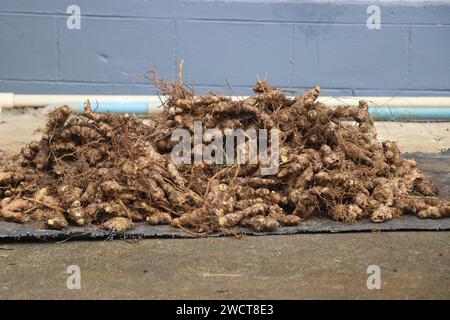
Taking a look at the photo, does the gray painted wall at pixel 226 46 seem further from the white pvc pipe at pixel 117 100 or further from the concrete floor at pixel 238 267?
the concrete floor at pixel 238 267

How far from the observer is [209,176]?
388 cm

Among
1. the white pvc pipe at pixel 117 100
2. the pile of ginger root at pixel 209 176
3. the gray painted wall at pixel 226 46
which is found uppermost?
the gray painted wall at pixel 226 46

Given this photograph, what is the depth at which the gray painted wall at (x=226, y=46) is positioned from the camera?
6.10 m

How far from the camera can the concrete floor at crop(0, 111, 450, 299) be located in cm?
259

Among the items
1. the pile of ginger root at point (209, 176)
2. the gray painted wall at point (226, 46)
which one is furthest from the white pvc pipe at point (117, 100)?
the pile of ginger root at point (209, 176)

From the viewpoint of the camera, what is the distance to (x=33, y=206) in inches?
144

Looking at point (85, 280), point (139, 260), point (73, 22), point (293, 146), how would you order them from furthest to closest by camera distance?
point (73, 22) < point (293, 146) < point (139, 260) < point (85, 280)

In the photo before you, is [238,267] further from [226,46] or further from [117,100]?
[226,46]

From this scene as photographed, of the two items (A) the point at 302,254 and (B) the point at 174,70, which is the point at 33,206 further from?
Result: (B) the point at 174,70

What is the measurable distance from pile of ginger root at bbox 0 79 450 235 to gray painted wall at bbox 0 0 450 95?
80.7 inches

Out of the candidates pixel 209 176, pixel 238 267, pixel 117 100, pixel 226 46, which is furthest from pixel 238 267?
pixel 226 46

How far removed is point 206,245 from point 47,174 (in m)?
1.29

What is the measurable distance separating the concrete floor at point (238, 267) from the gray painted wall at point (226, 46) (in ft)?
10.2

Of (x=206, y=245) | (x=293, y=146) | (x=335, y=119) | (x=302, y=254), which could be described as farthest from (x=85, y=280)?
(x=335, y=119)
